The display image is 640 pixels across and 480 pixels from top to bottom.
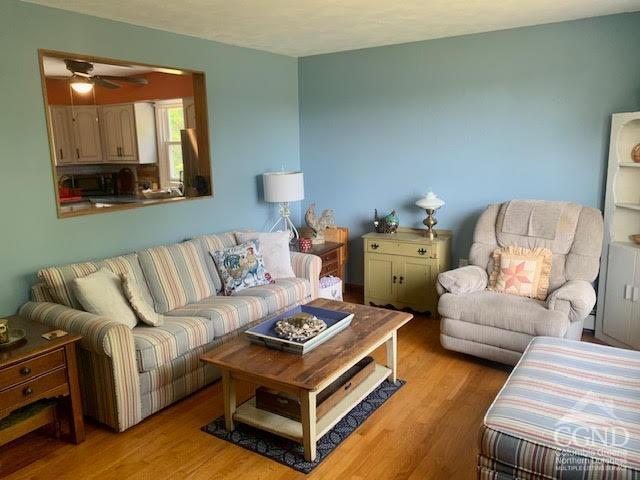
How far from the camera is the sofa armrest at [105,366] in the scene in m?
2.62

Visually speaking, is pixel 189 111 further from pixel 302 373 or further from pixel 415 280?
pixel 302 373

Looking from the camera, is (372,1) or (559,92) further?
(559,92)

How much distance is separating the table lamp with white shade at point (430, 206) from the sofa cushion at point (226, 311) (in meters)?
1.67

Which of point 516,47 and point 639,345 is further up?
point 516,47

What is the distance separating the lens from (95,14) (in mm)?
3295

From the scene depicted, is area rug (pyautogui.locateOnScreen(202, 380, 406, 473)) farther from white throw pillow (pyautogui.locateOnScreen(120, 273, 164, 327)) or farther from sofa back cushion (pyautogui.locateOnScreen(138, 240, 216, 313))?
sofa back cushion (pyautogui.locateOnScreen(138, 240, 216, 313))

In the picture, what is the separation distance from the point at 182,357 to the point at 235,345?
1.45 ft

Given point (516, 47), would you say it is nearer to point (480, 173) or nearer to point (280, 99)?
Answer: point (480, 173)

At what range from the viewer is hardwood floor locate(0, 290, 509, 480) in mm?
2418

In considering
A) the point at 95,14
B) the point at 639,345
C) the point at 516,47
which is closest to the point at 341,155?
the point at 516,47

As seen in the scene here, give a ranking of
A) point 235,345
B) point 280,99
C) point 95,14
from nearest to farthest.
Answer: point 235,345 → point 95,14 → point 280,99

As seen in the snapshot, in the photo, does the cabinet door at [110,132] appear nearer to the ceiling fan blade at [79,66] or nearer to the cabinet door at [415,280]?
the ceiling fan blade at [79,66]

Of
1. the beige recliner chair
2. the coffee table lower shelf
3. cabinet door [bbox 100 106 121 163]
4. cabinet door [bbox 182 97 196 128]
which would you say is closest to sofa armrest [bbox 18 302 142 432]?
the coffee table lower shelf

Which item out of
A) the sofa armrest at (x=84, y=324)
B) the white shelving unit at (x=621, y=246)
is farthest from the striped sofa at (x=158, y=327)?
the white shelving unit at (x=621, y=246)
